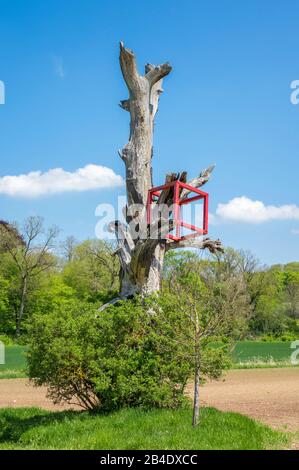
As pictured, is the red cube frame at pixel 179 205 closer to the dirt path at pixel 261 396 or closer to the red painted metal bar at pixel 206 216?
the red painted metal bar at pixel 206 216

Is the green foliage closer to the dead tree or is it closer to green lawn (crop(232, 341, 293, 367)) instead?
green lawn (crop(232, 341, 293, 367))

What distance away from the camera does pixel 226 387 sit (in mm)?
19812

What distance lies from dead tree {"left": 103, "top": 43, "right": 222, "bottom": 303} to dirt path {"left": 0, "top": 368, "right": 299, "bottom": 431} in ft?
10.4

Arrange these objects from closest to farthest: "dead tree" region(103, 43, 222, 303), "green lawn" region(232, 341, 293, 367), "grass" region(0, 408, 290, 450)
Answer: "grass" region(0, 408, 290, 450) < "dead tree" region(103, 43, 222, 303) < "green lawn" region(232, 341, 293, 367)

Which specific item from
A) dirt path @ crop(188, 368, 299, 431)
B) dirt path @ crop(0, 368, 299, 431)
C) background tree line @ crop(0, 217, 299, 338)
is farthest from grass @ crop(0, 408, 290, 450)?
background tree line @ crop(0, 217, 299, 338)

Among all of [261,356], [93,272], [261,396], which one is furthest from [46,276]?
[261,396]

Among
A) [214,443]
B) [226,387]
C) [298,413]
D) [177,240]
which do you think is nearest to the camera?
[214,443]

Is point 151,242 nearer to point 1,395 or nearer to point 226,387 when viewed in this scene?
point 1,395

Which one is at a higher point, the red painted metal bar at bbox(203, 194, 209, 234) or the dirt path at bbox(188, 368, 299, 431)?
the red painted metal bar at bbox(203, 194, 209, 234)

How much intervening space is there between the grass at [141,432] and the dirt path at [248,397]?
3.45 feet

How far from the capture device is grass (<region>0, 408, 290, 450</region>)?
25.0 feet

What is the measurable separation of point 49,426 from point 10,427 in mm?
1268

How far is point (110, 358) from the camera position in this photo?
9.69m
